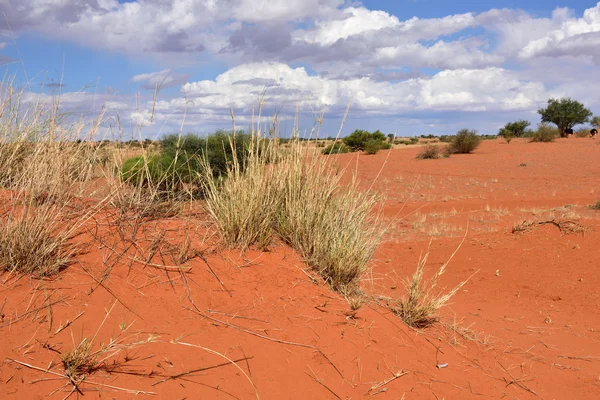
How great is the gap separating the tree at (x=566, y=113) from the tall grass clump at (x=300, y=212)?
5346cm

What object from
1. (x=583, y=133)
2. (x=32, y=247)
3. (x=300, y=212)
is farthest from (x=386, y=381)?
(x=583, y=133)

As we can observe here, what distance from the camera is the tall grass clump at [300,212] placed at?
5.11m

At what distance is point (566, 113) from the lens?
53.3 metres

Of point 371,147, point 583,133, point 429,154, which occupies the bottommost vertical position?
point 429,154

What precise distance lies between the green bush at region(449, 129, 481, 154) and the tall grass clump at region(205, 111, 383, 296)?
3239 cm

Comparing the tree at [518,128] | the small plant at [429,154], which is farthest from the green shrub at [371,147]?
the tree at [518,128]

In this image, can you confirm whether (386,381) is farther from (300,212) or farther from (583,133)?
(583,133)

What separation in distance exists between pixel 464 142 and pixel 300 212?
109 feet

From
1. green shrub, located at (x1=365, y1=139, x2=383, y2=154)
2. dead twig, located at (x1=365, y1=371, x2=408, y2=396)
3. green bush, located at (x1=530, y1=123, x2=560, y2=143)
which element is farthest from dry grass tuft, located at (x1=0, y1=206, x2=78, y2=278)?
green bush, located at (x1=530, y1=123, x2=560, y2=143)

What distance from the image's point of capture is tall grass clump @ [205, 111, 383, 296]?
5.11 meters

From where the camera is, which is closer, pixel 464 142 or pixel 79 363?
pixel 79 363

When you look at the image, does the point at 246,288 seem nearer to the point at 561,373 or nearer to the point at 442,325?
the point at 442,325

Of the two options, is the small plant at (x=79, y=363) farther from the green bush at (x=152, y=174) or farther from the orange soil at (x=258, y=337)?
the green bush at (x=152, y=174)

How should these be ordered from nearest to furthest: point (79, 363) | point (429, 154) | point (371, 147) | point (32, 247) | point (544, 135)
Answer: point (79, 363) → point (32, 247) → point (429, 154) → point (371, 147) → point (544, 135)
